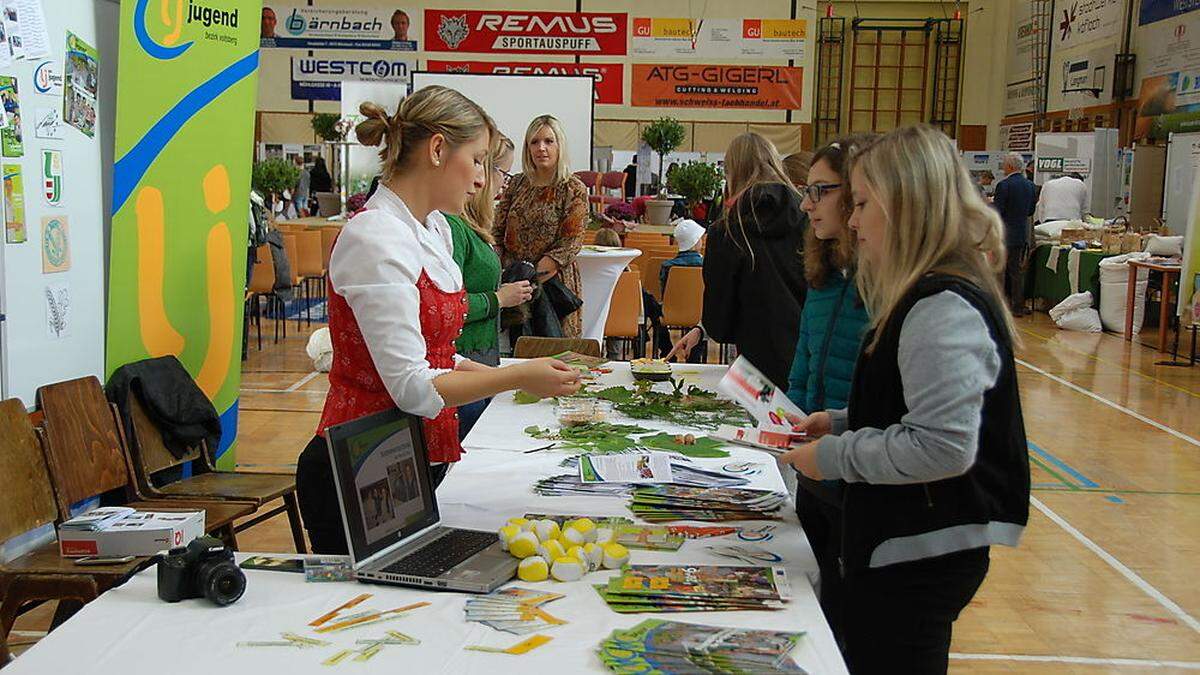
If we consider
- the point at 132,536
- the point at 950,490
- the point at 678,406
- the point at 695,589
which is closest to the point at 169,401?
the point at 132,536

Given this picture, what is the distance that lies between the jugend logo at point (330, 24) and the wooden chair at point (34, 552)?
16.8 m

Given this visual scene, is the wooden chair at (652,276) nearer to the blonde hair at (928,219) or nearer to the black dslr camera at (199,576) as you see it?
the blonde hair at (928,219)

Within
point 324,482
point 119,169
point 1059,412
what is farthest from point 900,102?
point 324,482

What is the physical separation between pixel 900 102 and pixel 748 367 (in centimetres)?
1918

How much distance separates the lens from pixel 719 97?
19.0 m

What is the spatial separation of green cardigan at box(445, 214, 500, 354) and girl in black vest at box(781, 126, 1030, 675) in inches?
75.5

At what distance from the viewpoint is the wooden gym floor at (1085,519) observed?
3.75 metres

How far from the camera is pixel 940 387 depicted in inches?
69.7

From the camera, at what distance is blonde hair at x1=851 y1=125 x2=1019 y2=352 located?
1.87 metres

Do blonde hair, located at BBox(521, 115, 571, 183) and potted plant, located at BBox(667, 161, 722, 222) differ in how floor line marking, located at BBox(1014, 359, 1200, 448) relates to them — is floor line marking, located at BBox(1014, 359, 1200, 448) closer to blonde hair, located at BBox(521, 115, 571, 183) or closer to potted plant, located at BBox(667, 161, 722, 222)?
blonde hair, located at BBox(521, 115, 571, 183)

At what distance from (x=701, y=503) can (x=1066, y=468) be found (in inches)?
172

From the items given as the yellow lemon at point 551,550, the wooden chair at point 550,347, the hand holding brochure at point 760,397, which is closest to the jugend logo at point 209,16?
the wooden chair at point 550,347

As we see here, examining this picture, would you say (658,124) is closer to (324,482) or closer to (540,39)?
(540,39)

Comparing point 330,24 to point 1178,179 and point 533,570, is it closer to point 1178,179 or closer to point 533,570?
point 1178,179
